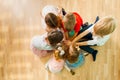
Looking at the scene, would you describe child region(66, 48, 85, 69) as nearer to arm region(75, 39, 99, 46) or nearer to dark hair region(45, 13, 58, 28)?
arm region(75, 39, 99, 46)

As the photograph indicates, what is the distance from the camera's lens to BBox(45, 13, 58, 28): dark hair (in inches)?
72.6

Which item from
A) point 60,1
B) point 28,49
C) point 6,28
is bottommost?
point 28,49

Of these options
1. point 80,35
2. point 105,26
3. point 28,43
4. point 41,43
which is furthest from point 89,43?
point 28,43

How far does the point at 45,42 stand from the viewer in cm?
196

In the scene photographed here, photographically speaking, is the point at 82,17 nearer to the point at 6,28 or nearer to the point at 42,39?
the point at 42,39

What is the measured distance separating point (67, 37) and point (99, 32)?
0.23 metres

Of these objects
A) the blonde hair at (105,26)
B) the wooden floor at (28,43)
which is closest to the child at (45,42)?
the wooden floor at (28,43)

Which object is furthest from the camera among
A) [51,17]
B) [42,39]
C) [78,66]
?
[78,66]

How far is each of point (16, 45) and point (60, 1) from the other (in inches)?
18.8

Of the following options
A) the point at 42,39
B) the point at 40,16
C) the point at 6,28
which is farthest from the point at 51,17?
the point at 6,28

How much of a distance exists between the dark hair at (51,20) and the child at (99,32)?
0.20 meters

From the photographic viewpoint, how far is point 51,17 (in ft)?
6.05

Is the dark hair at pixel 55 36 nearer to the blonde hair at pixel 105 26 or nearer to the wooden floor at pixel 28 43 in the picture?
the blonde hair at pixel 105 26

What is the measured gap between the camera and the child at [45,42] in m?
1.84
